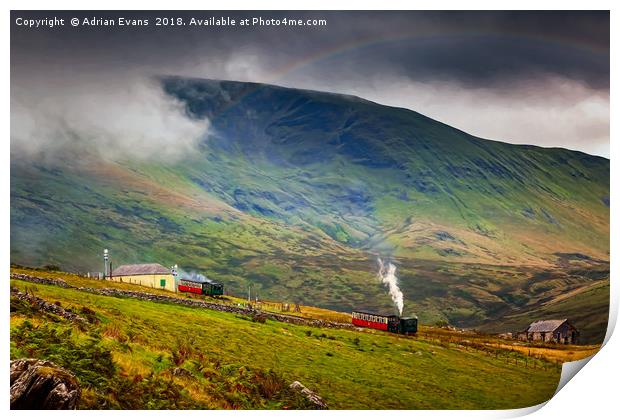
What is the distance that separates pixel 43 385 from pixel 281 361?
739 cm

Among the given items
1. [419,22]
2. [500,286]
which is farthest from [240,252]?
[419,22]

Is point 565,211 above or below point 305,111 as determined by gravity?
below

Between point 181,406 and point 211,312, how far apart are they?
6.58 metres

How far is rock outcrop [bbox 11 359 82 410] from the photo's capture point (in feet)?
56.7

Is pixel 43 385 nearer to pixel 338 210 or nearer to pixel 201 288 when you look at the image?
pixel 201 288

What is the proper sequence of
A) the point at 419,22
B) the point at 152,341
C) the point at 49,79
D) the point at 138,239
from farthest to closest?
the point at 138,239, the point at 49,79, the point at 419,22, the point at 152,341

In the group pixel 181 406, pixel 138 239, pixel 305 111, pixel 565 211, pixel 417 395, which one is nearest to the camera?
pixel 181 406

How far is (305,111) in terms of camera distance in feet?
307

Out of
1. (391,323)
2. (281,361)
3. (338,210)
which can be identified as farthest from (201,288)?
(338,210)

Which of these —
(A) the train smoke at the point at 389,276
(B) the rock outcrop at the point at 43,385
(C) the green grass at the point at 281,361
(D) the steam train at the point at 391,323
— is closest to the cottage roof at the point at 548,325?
(C) the green grass at the point at 281,361

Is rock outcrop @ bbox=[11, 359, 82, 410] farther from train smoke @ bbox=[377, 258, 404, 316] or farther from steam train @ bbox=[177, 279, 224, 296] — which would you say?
train smoke @ bbox=[377, 258, 404, 316]

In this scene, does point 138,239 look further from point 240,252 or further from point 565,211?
point 565,211

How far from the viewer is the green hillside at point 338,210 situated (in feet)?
193

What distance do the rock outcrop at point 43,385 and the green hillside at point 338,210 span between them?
25710mm
